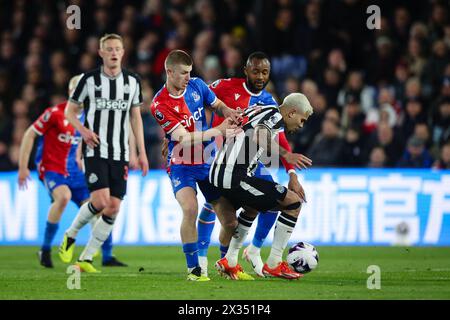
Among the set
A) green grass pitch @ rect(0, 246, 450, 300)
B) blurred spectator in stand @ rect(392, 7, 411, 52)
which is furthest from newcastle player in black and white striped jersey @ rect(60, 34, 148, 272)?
blurred spectator in stand @ rect(392, 7, 411, 52)

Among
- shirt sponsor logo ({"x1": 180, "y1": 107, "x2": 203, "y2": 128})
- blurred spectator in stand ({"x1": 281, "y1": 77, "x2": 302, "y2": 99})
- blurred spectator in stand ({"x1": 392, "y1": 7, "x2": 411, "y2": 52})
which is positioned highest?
blurred spectator in stand ({"x1": 392, "y1": 7, "x2": 411, "y2": 52})

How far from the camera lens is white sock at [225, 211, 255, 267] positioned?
9.27m

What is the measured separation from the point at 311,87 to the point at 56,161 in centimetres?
513

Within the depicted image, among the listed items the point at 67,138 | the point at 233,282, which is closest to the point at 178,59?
the point at 233,282

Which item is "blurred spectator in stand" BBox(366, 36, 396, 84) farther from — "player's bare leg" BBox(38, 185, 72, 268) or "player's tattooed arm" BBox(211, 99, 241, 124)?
"player's tattooed arm" BBox(211, 99, 241, 124)

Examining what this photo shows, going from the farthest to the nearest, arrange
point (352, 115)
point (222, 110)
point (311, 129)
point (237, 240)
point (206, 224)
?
point (311, 129) < point (352, 115) < point (206, 224) < point (237, 240) < point (222, 110)

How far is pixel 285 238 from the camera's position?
362 inches

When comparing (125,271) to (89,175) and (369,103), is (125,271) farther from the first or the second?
(369,103)

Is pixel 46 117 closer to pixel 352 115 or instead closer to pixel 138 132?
pixel 138 132

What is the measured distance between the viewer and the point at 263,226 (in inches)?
381

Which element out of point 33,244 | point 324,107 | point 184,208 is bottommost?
point 33,244

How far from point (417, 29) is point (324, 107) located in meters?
1.99

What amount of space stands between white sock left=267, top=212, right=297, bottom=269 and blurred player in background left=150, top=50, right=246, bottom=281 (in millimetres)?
367

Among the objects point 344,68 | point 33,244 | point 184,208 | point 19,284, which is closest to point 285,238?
point 184,208
